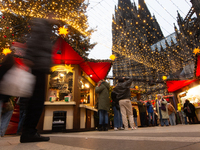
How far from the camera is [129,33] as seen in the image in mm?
40125

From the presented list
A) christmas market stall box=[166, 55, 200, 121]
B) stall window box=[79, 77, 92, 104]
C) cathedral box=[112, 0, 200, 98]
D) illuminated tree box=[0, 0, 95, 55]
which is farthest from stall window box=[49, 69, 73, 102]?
cathedral box=[112, 0, 200, 98]

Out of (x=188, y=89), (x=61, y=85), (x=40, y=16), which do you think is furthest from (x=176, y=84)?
(x=40, y=16)

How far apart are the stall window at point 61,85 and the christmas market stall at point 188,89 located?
6566 millimetres

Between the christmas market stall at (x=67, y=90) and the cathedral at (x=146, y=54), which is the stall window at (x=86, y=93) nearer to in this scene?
the christmas market stall at (x=67, y=90)

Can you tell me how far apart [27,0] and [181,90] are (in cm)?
1106

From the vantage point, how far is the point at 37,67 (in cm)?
146

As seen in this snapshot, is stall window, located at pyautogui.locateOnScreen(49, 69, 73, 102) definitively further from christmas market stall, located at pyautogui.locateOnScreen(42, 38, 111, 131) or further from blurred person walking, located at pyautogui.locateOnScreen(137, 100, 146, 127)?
blurred person walking, located at pyautogui.locateOnScreen(137, 100, 146, 127)

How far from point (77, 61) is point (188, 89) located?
8127 mm

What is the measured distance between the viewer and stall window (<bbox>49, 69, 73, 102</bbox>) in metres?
5.02

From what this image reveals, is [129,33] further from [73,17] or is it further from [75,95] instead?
[75,95]

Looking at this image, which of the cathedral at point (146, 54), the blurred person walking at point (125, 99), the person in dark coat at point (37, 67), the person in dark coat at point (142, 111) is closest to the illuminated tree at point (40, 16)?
the blurred person walking at point (125, 99)

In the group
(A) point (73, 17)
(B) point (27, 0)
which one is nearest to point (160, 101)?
(A) point (73, 17)

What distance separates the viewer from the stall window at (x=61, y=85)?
5.02 meters

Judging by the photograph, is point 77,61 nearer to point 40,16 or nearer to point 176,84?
point 40,16
